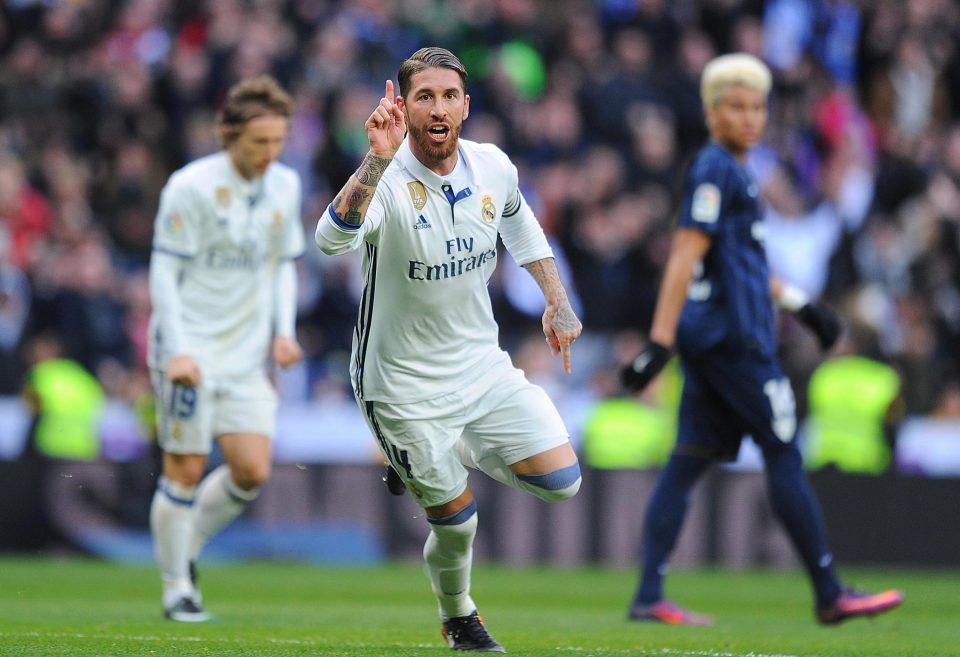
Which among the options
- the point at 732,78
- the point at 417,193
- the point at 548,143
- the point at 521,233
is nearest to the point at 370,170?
the point at 417,193

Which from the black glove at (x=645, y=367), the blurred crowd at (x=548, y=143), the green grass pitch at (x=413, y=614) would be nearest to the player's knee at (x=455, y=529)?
the green grass pitch at (x=413, y=614)

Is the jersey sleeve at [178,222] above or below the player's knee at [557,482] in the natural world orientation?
above

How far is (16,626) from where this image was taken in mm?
7508

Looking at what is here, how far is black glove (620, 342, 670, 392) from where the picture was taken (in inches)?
316

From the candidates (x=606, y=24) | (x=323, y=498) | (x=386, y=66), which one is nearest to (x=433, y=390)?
(x=323, y=498)

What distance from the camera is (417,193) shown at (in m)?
6.29

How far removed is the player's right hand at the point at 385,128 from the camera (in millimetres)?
5801

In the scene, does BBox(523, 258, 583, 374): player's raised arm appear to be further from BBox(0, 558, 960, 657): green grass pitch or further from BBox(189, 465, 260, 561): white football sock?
BBox(189, 465, 260, 561): white football sock

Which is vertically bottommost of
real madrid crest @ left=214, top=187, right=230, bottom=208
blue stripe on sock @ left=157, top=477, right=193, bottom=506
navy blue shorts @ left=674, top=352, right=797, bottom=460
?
blue stripe on sock @ left=157, top=477, right=193, bottom=506

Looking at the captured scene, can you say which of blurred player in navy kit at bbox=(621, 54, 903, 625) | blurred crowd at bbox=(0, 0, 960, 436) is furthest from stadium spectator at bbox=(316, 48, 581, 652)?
blurred crowd at bbox=(0, 0, 960, 436)

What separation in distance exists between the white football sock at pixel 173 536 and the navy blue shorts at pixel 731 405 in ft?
8.40

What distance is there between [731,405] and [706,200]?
1.04 metres

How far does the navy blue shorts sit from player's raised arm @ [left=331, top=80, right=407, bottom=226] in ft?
9.81

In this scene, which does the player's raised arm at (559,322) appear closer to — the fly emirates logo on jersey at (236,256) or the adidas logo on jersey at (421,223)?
the adidas logo on jersey at (421,223)
